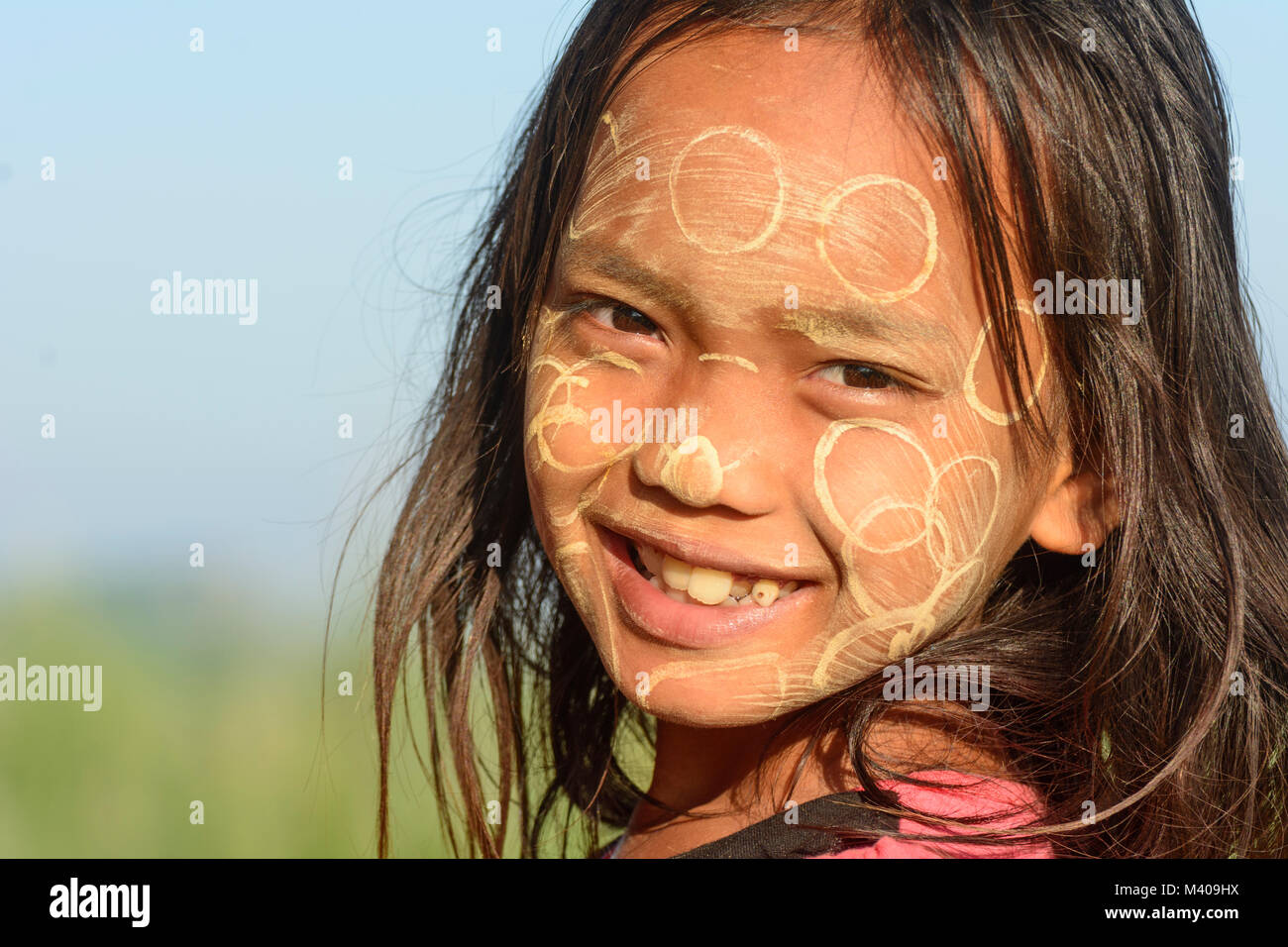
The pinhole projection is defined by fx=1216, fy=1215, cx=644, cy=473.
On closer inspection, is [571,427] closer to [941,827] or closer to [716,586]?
[716,586]

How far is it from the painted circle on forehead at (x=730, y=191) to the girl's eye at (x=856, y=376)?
178 mm

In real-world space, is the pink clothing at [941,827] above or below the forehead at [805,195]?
below

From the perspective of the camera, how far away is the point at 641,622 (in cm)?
161

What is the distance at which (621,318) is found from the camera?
1642 mm

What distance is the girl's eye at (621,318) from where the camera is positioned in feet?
5.28

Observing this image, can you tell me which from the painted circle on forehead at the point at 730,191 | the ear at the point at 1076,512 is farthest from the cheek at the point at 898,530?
the painted circle on forehead at the point at 730,191

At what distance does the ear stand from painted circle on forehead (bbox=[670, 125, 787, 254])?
544mm

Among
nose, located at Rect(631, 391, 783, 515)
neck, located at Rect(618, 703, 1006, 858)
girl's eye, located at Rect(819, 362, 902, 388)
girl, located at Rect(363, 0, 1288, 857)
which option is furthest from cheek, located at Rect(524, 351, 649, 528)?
neck, located at Rect(618, 703, 1006, 858)

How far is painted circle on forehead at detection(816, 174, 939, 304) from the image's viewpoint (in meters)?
1.43

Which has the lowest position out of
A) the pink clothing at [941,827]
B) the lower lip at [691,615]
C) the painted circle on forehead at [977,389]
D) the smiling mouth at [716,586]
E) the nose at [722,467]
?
the pink clothing at [941,827]

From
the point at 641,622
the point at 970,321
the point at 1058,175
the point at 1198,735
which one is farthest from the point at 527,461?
the point at 1198,735

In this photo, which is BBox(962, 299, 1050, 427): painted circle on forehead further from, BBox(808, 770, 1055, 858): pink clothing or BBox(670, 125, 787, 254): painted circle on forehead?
→ BBox(808, 770, 1055, 858): pink clothing

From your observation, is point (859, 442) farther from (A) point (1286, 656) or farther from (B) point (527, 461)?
(A) point (1286, 656)

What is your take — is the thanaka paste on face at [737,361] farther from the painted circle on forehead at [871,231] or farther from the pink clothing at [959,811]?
the pink clothing at [959,811]
